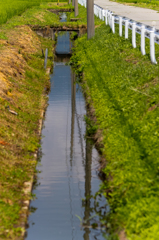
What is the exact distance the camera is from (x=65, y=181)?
9.34 m

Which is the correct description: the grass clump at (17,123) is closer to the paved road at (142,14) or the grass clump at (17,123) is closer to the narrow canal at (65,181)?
the narrow canal at (65,181)

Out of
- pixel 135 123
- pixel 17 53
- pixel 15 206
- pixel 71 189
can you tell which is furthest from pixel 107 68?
pixel 15 206

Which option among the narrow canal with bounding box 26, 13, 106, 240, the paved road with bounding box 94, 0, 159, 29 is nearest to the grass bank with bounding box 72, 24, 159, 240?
the narrow canal with bounding box 26, 13, 106, 240

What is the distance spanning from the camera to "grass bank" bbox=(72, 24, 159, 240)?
6.71m

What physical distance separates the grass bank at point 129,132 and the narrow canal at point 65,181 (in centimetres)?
39

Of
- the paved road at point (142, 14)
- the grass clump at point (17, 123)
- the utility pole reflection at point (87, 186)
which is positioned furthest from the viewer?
the paved road at point (142, 14)

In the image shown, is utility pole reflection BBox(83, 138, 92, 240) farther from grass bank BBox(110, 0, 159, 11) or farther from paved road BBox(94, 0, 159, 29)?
A: grass bank BBox(110, 0, 159, 11)

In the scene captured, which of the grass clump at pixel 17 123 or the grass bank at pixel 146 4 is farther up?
the grass clump at pixel 17 123

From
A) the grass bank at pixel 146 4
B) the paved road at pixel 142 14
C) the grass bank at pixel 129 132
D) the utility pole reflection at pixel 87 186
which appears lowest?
the grass bank at pixel 146 4

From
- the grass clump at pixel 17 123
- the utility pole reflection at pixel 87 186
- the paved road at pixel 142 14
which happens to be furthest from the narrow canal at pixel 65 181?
the paved road at pixel 142 14

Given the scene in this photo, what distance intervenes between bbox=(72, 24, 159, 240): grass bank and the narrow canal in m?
0.39

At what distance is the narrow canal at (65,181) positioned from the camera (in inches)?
288

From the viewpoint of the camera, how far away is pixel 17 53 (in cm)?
1917

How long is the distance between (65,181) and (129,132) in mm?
1666
